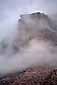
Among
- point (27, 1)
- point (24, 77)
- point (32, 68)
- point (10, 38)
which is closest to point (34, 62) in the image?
point (32, 68)

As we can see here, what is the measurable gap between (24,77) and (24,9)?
0.71 m

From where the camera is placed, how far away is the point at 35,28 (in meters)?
1.89

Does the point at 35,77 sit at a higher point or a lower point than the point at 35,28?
lower

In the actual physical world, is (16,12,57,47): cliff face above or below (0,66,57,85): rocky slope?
above

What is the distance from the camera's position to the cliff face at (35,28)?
1.88 m

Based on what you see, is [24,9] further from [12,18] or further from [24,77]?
[24,77]

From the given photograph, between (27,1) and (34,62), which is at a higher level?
(27,1)

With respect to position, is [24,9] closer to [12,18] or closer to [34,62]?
[12,18]

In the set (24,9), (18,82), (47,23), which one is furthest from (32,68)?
(24,9)

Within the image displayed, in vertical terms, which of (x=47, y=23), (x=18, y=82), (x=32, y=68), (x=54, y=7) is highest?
(x=54, y=7)

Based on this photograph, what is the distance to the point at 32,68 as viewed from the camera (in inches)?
72.9

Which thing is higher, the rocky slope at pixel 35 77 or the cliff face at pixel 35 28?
the cliff face at pixel 35 28

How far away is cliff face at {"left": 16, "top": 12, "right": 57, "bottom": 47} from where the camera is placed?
1.88m

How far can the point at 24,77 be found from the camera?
6.06 feet
